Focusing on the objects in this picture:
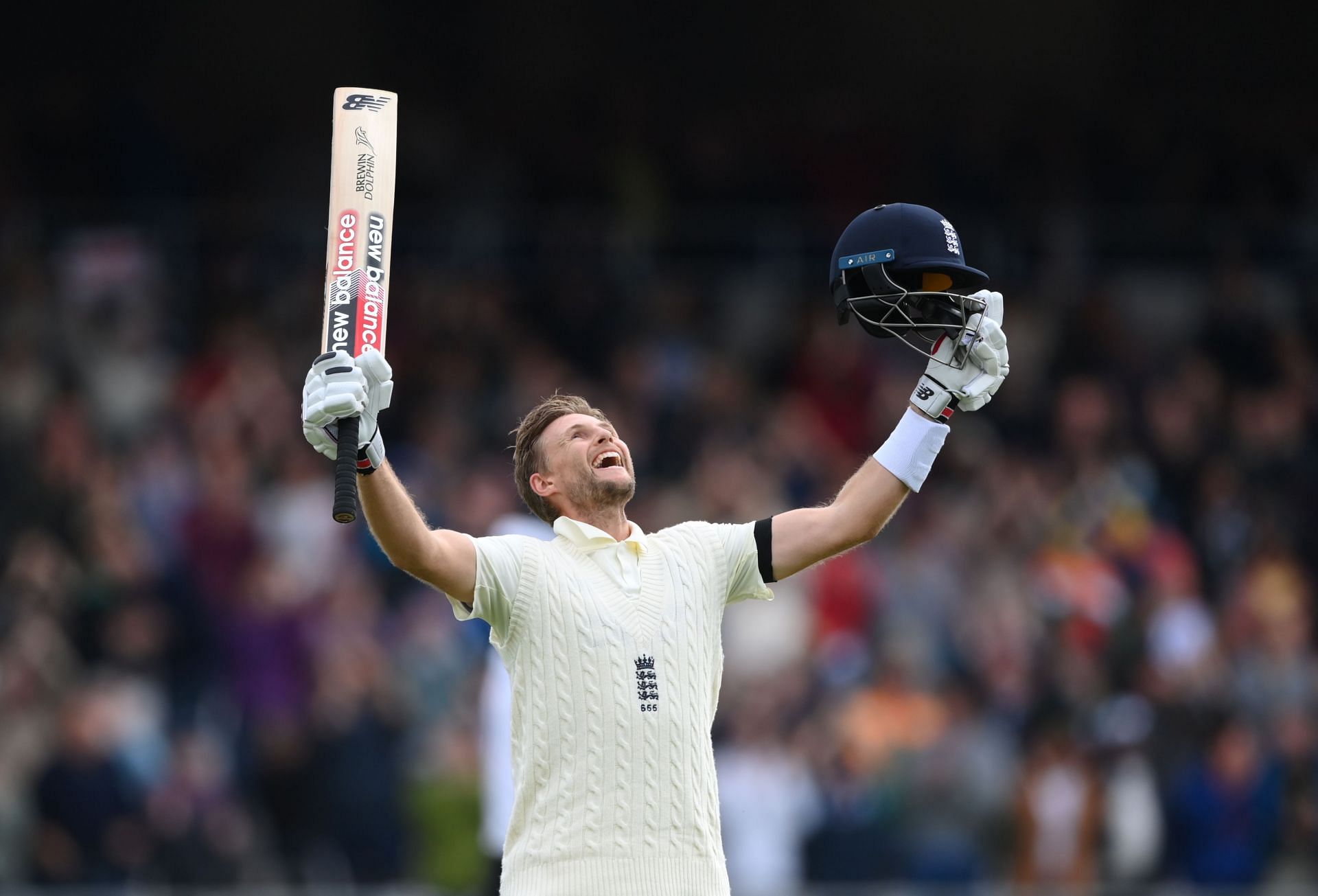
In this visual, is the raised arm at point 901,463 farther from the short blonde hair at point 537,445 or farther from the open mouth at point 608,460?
the short blonde hair at point 537,445

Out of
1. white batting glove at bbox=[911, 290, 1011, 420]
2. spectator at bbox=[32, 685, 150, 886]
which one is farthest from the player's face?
spectator at bbox=[32, 685, 150, 886]

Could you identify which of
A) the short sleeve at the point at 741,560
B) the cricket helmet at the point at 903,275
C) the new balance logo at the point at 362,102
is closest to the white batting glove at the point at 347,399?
the new balance logo at the point at 362,102

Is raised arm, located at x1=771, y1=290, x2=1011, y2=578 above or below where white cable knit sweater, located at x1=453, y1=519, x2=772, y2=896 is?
above

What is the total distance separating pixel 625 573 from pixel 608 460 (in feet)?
1.20

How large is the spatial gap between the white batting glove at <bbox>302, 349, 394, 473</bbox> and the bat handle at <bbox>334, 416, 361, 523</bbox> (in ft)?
0.06

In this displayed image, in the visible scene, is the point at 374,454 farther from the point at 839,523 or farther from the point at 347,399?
the point at 839,523

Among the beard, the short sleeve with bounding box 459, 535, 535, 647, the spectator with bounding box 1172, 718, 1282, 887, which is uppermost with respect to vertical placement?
the beard

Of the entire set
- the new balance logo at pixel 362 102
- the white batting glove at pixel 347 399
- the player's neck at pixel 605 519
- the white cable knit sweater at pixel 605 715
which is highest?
the new balance logo at pixel 362 102

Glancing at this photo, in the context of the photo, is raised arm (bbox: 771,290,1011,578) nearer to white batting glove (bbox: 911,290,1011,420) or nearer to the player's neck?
white batting glove (bbox: 911,290,1011,420)

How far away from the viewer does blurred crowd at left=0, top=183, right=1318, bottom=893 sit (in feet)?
36.7

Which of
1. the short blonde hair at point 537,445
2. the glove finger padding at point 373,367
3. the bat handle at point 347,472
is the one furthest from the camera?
the short blonde hair at point 537,445

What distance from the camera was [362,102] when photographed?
5555 millimetres

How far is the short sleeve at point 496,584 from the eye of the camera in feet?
17.3

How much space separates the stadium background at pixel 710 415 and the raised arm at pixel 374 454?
5.88 meters
